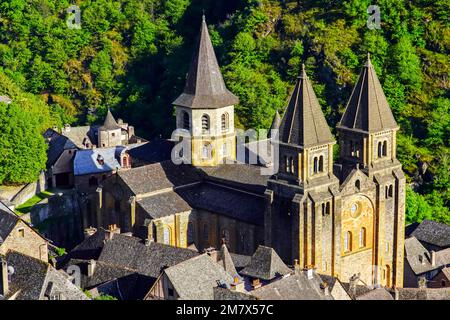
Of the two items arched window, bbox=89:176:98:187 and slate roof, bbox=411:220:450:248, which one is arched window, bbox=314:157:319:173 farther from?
arched window, bbox=89:176:98:187

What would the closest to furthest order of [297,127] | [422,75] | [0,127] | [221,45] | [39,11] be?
[297,127], [0,127], [422,75], [221,45], [39,11]

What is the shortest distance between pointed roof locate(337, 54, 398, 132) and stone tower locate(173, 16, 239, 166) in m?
12.0

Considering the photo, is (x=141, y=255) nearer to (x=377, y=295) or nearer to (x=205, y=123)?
(x=377, y=295)

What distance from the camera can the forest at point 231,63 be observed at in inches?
3848

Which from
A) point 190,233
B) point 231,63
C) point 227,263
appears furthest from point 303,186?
point 231,63

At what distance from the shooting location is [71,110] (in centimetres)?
12150

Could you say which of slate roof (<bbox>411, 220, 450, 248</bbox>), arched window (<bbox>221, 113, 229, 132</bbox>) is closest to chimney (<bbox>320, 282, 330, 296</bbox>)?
arched window (<bbox>221, 113, 229, 132</bbox>)

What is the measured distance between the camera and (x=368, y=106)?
7250cm

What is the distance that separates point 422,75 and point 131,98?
3242cm

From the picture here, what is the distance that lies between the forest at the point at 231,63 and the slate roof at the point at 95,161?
327 centimetres

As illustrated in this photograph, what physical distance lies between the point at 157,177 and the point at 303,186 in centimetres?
1476

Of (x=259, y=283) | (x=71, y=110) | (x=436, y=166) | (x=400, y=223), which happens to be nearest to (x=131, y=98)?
(x=71, y=110)

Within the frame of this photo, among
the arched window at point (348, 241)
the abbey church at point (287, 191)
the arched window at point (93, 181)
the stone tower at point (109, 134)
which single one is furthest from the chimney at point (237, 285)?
the stone tower at point (109, 134)

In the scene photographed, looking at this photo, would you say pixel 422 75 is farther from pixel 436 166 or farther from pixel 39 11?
pixel 39 11
